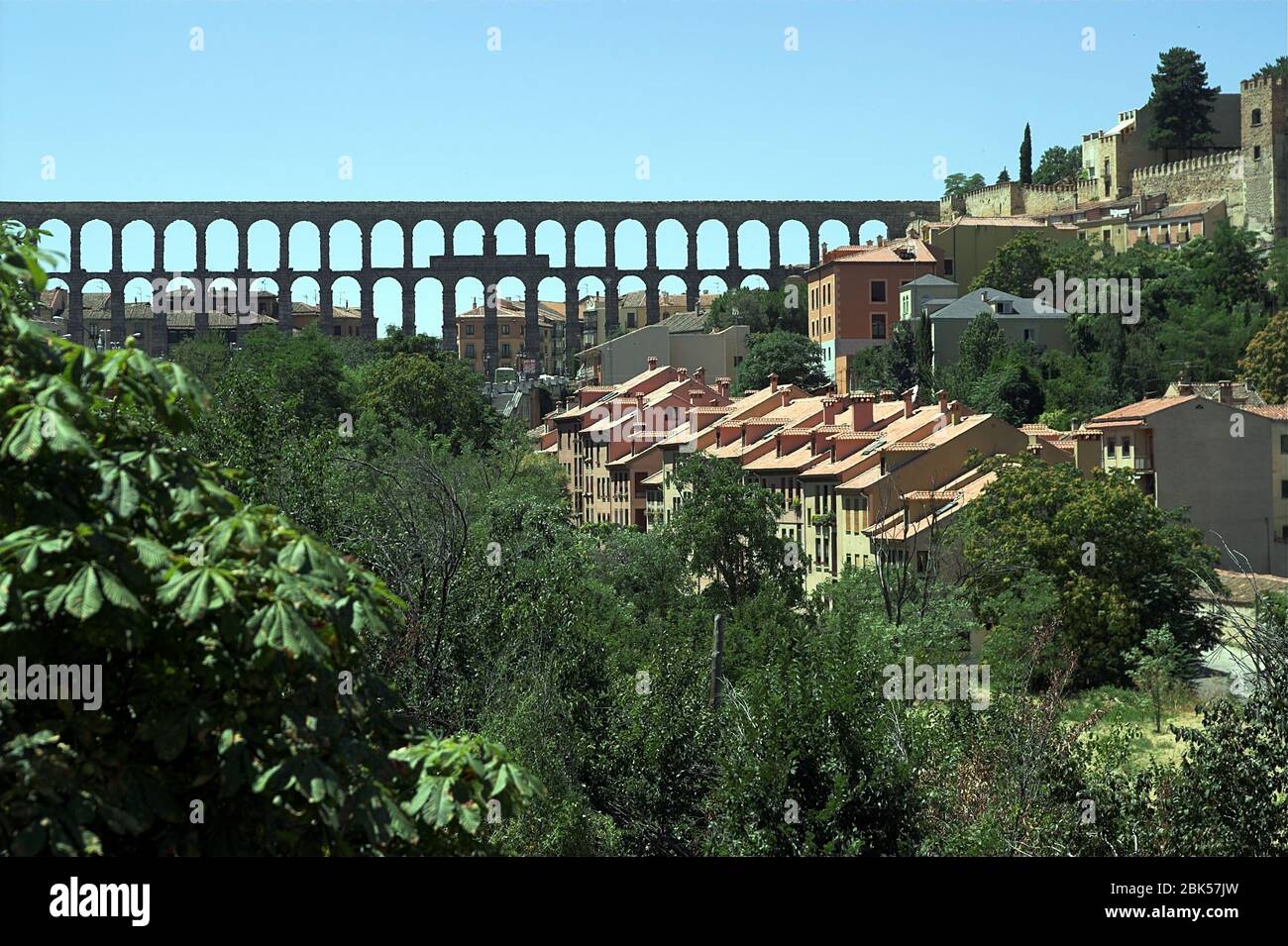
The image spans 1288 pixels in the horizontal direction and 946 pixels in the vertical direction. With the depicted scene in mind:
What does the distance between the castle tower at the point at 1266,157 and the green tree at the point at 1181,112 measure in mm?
10734

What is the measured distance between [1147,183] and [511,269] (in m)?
39.2

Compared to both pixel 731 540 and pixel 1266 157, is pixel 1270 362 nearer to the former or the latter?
pixel 1266 157

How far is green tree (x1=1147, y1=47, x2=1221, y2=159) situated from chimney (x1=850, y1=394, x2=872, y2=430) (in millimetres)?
62234

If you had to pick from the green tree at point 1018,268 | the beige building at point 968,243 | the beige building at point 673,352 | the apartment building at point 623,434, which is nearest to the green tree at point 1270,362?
the green tree at point 1018,268

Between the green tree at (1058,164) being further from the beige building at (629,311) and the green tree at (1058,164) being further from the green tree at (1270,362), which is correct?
the green tree at (1270,362)

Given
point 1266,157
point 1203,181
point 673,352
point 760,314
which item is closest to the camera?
point 673,352

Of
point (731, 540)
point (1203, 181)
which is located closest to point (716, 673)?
point (731, 540)

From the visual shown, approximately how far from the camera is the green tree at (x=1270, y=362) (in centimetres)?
7581

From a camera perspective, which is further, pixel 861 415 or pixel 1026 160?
pixel 1026 160

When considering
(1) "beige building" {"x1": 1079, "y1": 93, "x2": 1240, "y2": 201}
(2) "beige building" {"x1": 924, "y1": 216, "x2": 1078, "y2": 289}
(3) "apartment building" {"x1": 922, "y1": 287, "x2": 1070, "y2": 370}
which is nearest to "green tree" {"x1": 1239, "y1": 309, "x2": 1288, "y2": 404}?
(3) "apartment building" {"x1": 922, "y1": 287, "x2": 1070, "y2": 370}

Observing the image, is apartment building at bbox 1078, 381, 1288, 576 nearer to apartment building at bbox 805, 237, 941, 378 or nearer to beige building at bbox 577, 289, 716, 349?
apartment building at bbox 805, 237, 941, 378

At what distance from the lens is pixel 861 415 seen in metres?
62.3

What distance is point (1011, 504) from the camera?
165ft

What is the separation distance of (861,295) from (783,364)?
27.7 ft
